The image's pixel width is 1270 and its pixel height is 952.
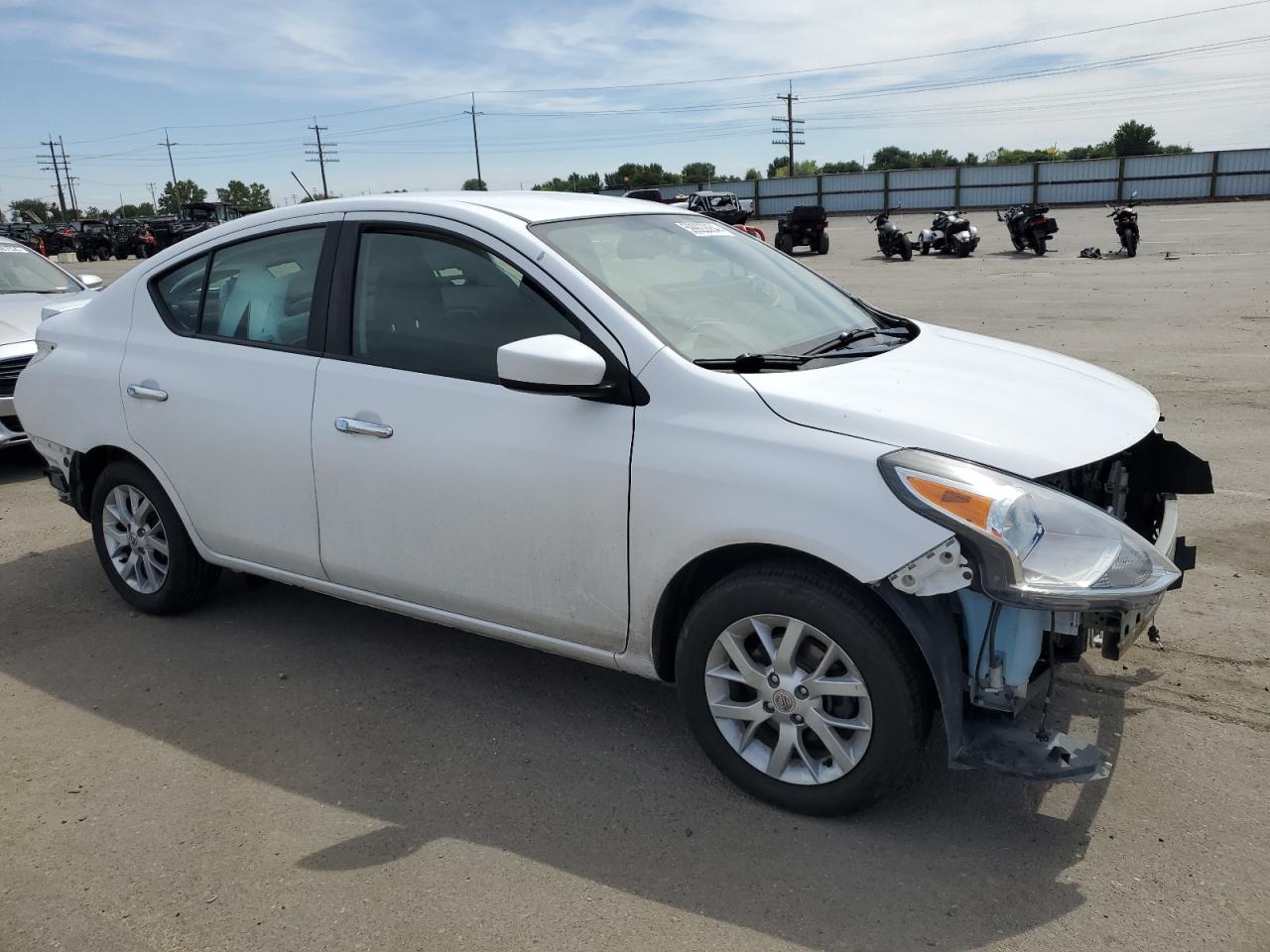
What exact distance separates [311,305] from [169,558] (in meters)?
1.43

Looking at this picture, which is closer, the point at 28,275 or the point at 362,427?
the point at 362,427

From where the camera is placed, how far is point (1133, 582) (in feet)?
8.92

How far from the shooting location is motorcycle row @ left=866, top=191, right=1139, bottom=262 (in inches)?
944

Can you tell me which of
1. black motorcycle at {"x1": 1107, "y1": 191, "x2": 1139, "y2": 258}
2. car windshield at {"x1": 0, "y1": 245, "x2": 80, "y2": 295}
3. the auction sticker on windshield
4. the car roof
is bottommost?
black motorcycle at {"x1": 1107, "y1": 191, "x2": 1139, "y2": 258}

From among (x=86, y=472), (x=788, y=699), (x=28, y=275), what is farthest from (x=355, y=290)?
(x=28, y=275)

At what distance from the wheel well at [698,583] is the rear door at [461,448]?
132 mm

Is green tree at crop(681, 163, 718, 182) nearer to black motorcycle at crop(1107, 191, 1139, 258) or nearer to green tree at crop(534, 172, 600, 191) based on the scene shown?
green tree at crop(534, 172, 600, 191)

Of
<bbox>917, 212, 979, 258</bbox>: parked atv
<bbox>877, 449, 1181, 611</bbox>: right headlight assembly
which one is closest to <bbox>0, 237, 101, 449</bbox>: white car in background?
<bbox>877, 449, 1181, 611</bbox>: right headlight assembly

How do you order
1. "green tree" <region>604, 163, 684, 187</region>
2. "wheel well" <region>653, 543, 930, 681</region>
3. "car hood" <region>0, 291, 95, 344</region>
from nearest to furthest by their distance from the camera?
"wheel well" <region>653, 543, 930, 681</region> < "car hood" <region>0, 291, 95, 344</region> < "green tree" <region>604, 163, 684, 187</region>

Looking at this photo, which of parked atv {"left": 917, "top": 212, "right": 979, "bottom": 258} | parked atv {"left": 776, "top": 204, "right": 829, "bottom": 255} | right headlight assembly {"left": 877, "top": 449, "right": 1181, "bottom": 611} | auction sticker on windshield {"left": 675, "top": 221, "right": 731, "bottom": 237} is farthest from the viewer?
parked atv {"left": 776, "top": 204, "right": 829, "bottom": 255}

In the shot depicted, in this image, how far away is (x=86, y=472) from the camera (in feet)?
15.8

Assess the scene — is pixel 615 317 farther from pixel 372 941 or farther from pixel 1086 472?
pixel 372 941

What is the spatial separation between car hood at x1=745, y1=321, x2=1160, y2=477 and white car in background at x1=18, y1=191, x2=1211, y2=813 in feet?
0.04

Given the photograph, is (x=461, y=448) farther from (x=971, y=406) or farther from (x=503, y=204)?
(x=971, y=406)
